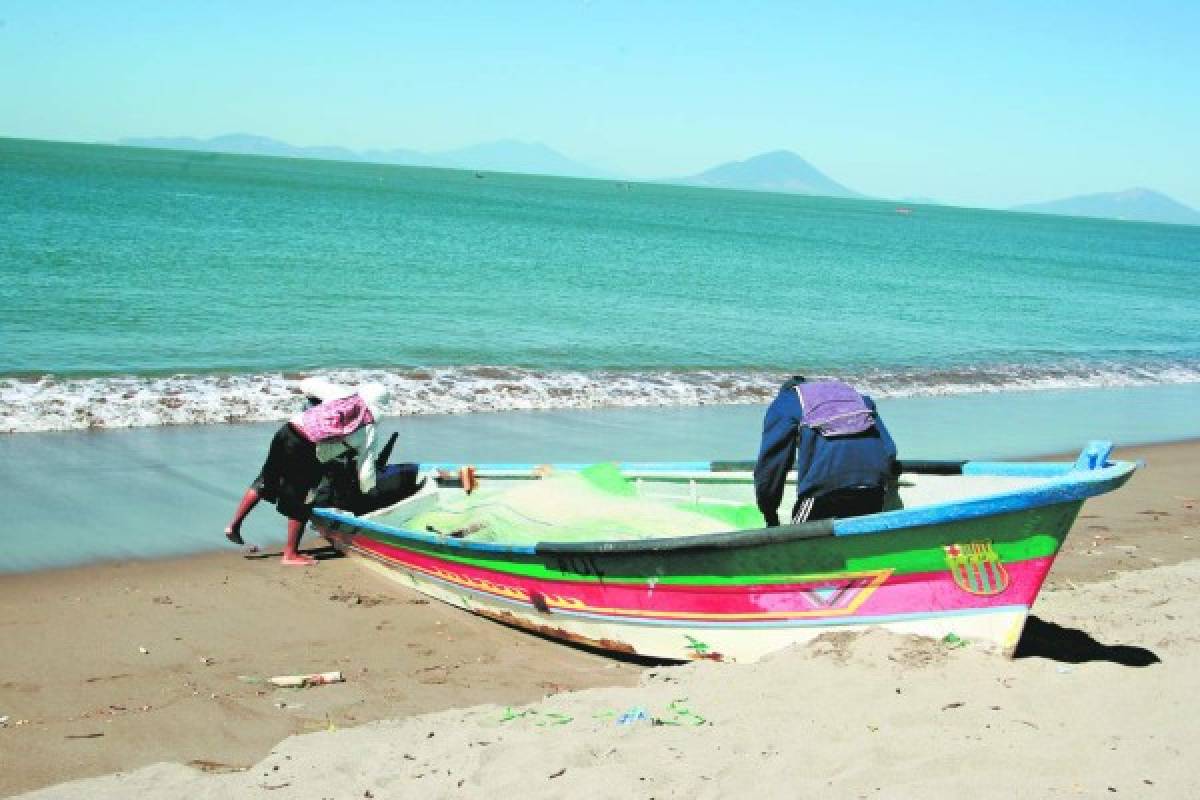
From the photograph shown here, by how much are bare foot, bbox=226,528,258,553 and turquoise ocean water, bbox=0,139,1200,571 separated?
37 cm

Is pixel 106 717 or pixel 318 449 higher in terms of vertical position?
pixel 318 449

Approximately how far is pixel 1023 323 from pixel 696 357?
14.3 meters

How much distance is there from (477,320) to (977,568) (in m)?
18.1

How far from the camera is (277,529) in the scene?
367 inches

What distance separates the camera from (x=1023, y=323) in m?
31.0

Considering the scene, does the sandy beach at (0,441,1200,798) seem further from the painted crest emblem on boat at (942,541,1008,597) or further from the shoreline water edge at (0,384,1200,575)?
the shoreline water edge at (0,384,1200,575)

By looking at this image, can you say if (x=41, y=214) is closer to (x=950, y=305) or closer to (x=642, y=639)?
(x=950, y=305)

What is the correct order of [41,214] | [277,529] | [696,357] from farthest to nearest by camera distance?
[41,214], [696,357], [277,529]

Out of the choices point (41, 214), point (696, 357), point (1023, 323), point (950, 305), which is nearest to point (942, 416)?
point (696, 357)

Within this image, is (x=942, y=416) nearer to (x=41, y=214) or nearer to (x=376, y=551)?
(x=376, y=551)

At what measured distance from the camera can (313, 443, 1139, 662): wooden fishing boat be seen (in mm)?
5426

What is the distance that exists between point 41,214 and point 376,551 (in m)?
37.1

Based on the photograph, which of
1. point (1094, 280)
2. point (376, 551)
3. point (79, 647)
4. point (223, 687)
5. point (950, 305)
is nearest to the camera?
point (223, 687)

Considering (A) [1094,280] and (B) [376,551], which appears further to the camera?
(A) [1094,280]
